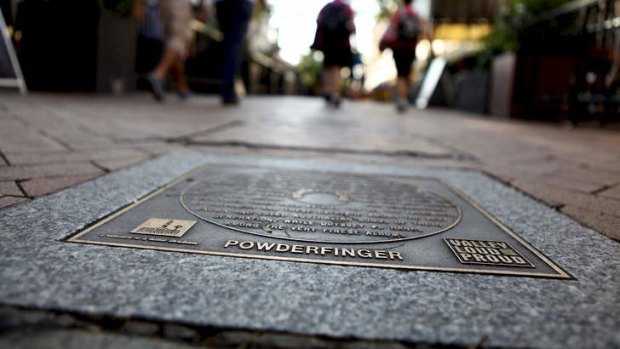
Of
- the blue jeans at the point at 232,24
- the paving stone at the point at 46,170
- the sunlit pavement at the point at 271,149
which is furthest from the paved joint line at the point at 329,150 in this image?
the blue jeans at the point at 232,24

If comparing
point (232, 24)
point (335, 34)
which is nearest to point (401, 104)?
point (335, 34)

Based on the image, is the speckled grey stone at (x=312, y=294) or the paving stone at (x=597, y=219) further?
the paving stone at (x=597, y=219)

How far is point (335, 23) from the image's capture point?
680 centimetres

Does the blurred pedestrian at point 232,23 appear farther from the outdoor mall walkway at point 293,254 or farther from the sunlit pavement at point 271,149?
the outdoor mall walkway at point 293,254

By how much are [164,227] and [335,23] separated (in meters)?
6.17

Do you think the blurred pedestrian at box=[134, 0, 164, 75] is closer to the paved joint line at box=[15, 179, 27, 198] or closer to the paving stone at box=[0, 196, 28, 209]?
the paved joint line at box=[15, 179, 27, 198]

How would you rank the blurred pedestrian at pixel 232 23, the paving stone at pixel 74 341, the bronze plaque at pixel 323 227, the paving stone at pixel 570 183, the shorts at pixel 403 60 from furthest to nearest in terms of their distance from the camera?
the shorts at pixel 403 60 < the blurred pedestrian at pixel 232 23 < the paving stone at pixel 570 183 < the bronze plaque at pixel 323 227 < the paving stone at pixel 74 341

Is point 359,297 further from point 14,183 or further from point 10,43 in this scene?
point 10,43

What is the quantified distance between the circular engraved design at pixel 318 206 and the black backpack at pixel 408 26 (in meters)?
5.53

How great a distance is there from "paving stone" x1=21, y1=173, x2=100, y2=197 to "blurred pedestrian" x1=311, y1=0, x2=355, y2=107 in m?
5.68

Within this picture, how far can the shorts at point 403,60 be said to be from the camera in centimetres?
722

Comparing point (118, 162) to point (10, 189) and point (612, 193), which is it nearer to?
point (10, 189)

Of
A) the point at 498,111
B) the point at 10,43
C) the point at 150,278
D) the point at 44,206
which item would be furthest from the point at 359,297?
the point at 498,111

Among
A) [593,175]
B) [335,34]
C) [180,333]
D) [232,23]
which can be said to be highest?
[335,34]
